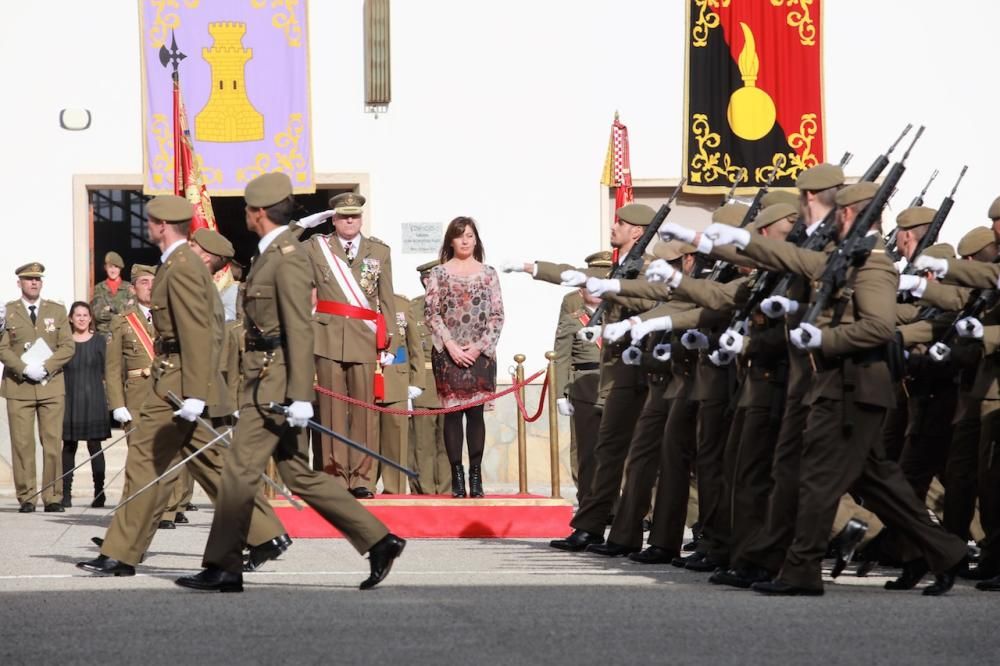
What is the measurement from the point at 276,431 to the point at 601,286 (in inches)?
83.5

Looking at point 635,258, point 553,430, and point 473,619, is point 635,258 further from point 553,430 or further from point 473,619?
point 473,619

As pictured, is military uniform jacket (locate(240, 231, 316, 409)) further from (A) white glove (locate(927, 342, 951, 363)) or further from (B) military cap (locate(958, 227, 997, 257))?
(B) military cap (locate(958, 227, 997, 257))

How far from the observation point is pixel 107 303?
62.6 ft

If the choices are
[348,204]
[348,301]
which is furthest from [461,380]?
[348,204]

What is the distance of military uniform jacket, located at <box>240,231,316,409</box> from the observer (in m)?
9.14

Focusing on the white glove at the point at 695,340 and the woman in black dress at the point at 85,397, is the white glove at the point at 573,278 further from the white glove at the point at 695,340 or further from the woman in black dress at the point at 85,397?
the woman in black dress at the point at 85,397

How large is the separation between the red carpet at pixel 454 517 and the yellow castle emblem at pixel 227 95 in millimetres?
6877

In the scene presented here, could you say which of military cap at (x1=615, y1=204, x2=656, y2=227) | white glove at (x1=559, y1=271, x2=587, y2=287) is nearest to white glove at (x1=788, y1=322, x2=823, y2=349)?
white glove at (x1=559, y1=271, x2=587, y2=287)

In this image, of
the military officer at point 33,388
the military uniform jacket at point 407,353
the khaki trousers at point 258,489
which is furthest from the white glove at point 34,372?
the khaki trousers at point 258,489

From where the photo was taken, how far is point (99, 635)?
25.1 ft

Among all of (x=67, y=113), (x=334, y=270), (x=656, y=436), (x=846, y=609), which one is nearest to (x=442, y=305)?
(x=334, y=270)

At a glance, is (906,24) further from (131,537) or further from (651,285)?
(131,537)

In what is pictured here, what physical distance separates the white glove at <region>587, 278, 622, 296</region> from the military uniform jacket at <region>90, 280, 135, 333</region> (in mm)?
9122

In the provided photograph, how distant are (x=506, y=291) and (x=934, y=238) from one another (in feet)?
27.0
